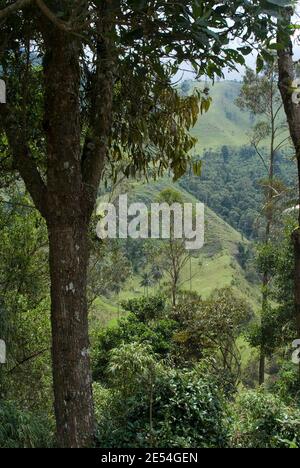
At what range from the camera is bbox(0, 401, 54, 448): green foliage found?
14.7 ft

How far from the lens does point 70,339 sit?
11.7ft

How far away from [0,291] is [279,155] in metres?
68.3

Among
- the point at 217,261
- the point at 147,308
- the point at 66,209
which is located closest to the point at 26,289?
the point at 147,308

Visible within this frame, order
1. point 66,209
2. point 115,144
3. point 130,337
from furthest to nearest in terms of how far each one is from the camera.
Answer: point 130,337
point 115,144
point 66,209

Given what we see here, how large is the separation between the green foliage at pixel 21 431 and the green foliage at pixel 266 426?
1.61 m

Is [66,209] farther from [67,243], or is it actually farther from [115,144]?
[115,144]

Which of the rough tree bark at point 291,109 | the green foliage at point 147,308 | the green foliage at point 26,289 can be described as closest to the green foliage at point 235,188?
the green foliage at point 147,308

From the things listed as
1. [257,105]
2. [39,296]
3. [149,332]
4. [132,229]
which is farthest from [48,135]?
[132,229]

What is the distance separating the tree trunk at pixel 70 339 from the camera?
355 cm

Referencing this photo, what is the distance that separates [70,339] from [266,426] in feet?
6.30

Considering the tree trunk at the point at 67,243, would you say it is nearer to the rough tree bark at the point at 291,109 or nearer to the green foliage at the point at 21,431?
the green foliage at the point at 21,431

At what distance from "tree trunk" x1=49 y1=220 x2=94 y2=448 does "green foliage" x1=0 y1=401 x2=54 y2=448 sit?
3.26 ft

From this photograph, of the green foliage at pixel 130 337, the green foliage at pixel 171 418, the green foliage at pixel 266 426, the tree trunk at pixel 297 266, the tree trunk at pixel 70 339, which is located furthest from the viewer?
the green foliage at pixel 130 337

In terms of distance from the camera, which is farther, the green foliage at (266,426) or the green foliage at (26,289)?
the green foliage at (26,289)
